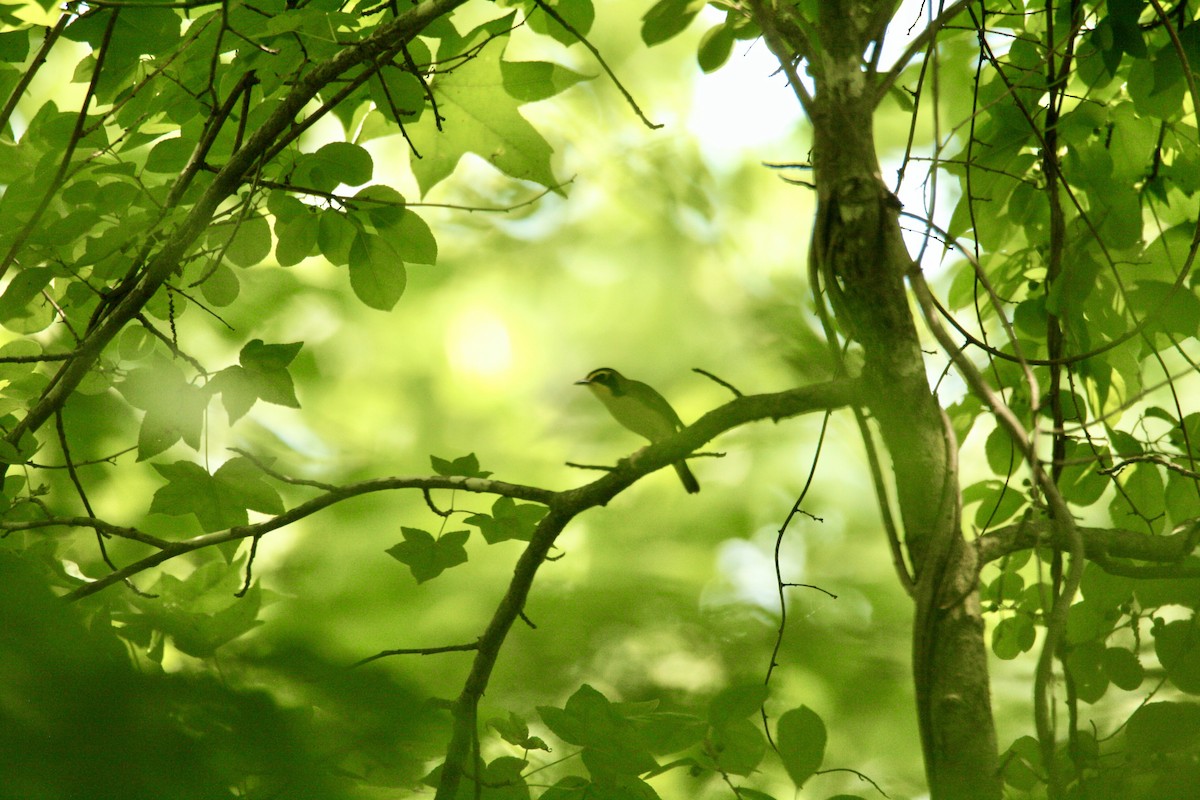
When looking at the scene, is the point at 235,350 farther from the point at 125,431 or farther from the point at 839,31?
the point at 839,31

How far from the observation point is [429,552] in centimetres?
121

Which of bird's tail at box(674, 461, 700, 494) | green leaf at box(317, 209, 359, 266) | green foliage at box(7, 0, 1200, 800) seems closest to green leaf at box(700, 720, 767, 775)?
green foliage at box(7, 0, 1200, 800)

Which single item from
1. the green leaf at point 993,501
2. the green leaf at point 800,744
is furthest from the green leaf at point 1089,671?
the green leaf at point 800,744

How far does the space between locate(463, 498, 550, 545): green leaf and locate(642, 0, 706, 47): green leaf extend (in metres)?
0.64

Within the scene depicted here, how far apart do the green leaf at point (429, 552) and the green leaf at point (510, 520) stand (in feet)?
0.13

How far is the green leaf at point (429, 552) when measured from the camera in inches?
47.3

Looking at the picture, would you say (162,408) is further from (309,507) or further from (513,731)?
(513,731)

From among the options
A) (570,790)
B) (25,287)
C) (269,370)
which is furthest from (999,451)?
(25,287)

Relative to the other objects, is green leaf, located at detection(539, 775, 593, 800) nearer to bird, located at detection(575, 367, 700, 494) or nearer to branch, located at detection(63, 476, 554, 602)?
branch, located at detection(63, 476, 554, 602)

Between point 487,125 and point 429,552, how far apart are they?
2.09 ft

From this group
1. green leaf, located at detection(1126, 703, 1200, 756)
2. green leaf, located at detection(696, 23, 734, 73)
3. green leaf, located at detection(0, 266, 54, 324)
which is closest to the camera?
green leaf, located at detection(1126, 703, 1200, 756)

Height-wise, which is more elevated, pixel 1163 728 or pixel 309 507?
pixel 309 507

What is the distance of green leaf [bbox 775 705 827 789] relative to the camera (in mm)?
993

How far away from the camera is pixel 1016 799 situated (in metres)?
1.05
